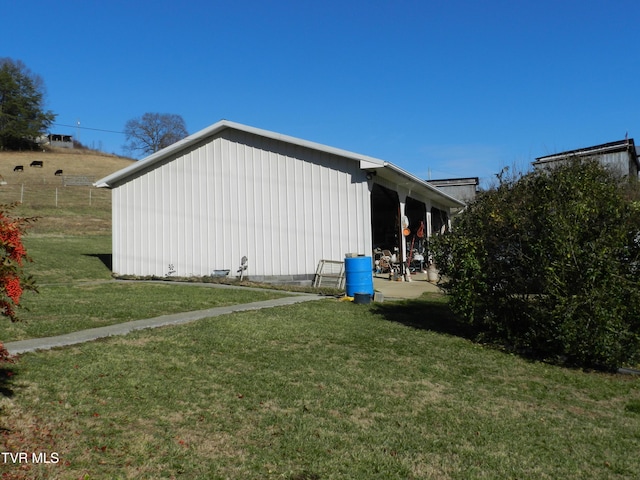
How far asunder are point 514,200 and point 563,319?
208 cm

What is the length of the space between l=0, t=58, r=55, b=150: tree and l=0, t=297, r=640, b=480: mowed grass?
68044mm

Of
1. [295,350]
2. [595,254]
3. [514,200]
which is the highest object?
[514,200]

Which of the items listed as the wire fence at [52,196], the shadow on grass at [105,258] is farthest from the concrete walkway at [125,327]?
the wire fence at [52,196]

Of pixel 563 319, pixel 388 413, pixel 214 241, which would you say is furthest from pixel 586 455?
pixel 214 241

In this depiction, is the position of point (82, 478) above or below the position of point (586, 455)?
above

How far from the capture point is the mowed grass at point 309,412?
12.0ft

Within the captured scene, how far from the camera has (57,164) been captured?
194 ft

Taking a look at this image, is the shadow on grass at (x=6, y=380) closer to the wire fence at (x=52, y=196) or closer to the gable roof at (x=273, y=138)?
A: the gable roof at (x=273, y=138)

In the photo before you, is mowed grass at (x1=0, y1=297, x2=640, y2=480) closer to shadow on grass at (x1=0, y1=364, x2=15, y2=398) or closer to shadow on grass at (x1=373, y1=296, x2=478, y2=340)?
shadow on grass at (x1=0, y1=364, x2=15, y2=398)

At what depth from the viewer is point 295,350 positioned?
681cm

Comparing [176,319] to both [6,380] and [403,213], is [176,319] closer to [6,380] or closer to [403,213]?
[6,380]

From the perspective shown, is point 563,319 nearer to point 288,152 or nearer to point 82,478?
point 82,478

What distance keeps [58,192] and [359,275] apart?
35.5 metres

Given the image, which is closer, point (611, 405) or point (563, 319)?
point (611, 405)
